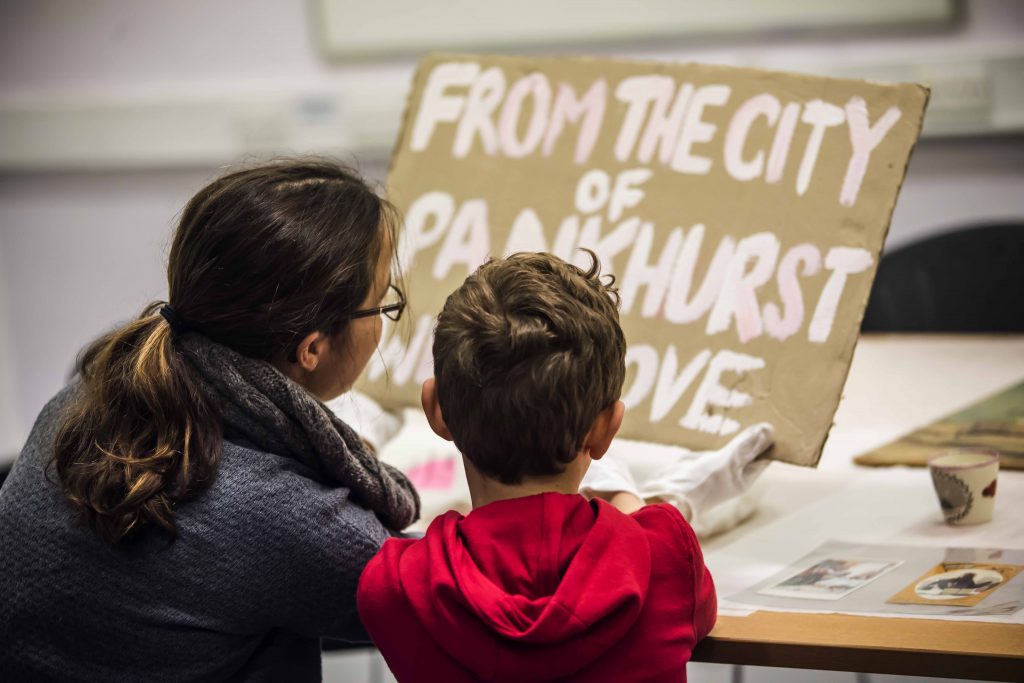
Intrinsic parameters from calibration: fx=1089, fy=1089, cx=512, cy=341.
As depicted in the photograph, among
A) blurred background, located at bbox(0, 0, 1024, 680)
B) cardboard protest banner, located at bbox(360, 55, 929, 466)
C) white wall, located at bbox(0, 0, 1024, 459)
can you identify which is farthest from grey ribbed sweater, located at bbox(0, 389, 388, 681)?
white wall, located at bbox(0, 0, 1024, 459)

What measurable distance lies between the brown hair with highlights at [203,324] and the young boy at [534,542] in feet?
0.60

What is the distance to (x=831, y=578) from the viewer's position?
41.8 inches

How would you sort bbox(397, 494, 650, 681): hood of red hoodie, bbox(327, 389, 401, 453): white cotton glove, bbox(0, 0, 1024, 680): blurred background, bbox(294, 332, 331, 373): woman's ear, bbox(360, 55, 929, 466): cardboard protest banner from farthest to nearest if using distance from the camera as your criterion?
1. bbox(0, 0, 1024, 680): blurred background
2. bbox(327, 389, 401, 453): white cotton glove
3. bbox(360, 55, 929, 466): cardboard protest banner
4. bbox(294, 332, 331, 373): woman's ear
5. bbox(397, 494, 650, 681): hood of red hoodie

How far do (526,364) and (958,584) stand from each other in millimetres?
492

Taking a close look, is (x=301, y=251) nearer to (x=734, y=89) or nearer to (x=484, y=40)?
(x=734, y=89)

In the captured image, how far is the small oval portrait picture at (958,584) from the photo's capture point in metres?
0.99

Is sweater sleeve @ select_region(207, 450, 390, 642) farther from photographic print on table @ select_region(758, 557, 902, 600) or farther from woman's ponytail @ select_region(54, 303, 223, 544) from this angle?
photographic print on table @ select_region(758, 557, 902, 600)

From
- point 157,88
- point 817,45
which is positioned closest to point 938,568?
point 817,45

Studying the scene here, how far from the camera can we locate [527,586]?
2.68 ft

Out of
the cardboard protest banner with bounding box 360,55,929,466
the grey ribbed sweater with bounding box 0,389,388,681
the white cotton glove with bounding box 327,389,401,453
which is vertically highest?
the cardboard protest banner with bounding box 360,55,929,466

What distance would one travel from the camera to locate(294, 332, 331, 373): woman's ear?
1013mm

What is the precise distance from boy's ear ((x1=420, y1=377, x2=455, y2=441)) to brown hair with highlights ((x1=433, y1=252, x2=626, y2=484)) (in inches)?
1.2

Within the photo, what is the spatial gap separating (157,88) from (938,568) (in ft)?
9.13

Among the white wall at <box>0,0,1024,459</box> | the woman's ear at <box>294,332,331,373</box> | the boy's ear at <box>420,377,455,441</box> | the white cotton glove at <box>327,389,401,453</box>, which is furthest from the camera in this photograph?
the white wall at <box>0,0,1024,459</box>
